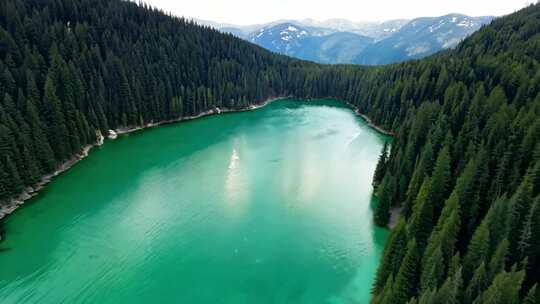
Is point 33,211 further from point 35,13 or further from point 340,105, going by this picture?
point 340,105

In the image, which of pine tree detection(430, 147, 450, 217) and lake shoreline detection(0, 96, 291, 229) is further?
lake shoreline detection(0, 96, 291, 229)

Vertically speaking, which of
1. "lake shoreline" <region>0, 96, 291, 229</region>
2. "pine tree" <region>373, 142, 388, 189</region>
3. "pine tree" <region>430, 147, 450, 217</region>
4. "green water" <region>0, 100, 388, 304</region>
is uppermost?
"pine tree" <region>430, 147, 450, 217</region>

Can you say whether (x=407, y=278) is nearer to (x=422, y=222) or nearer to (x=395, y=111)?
(x=422, y=222)

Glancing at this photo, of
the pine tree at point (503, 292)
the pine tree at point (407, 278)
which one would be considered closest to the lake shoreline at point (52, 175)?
the pine tree at point (407, 278)

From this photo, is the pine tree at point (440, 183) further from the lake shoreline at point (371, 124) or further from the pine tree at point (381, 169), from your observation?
the lake shoreline at point (371, 124)

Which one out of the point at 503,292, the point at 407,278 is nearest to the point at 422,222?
the point at 407,278

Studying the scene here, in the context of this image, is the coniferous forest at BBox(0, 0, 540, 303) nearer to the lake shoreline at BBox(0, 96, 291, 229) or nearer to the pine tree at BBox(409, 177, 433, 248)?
the pine tree at BBox(409, 177, 433, 248)

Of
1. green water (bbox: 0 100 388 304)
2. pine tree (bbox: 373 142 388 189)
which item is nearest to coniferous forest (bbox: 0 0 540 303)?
pine tree (bbox: 373 142 388 189)
